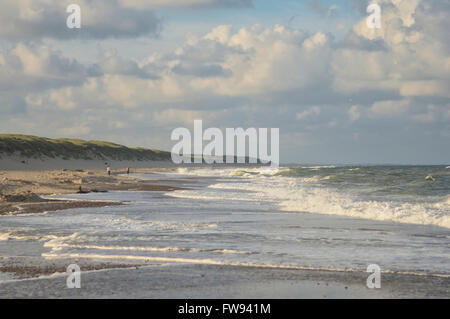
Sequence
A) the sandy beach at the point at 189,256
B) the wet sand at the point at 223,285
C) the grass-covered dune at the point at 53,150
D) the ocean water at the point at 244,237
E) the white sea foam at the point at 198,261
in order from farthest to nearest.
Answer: the grass-covered dune at the point at 53,150 → the ocean water at the point at 244,237 → the white sea foam at the point at 198,261 → the sandy beach at the point at 189,256 → the wet sand at the point at 223,285

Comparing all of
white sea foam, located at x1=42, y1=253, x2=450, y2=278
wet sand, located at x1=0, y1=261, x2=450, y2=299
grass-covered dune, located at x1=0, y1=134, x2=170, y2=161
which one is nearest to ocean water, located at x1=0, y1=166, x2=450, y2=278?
white sea foam, located at x1=42, y1=253, x2=450, y2=278

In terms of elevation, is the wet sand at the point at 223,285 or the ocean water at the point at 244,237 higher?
the ocean water at the point at 244,237

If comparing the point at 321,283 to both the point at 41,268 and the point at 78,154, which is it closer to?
the point at 41,268

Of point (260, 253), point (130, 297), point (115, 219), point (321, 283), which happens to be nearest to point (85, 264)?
point (130, 297)

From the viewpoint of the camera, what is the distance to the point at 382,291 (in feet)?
30.5

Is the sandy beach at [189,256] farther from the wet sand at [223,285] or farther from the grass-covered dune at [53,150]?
the grass-covered dune at [53,150]

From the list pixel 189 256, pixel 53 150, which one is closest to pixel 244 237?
pixel 189 256

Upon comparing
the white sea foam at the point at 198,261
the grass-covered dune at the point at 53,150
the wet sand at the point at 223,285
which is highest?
the grass-covered dune at the point at 53,150

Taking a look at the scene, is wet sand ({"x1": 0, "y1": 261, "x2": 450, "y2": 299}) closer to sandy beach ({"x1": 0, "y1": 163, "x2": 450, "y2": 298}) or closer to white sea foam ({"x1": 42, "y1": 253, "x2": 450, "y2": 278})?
sandy beach ({"x1": 0, "y1": 163, "x2": 450, "y2": 298})

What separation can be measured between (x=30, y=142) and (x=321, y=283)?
348ft

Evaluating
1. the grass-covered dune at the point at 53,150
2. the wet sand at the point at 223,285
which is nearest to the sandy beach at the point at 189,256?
the wet sand at the point at 223,285

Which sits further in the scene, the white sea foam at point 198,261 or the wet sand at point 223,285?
the white sea foam at point 198,261

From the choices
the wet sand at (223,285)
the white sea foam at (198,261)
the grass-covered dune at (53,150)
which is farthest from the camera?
the grass-covered dune at (53,150)

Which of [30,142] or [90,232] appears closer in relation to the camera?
[90,232]
